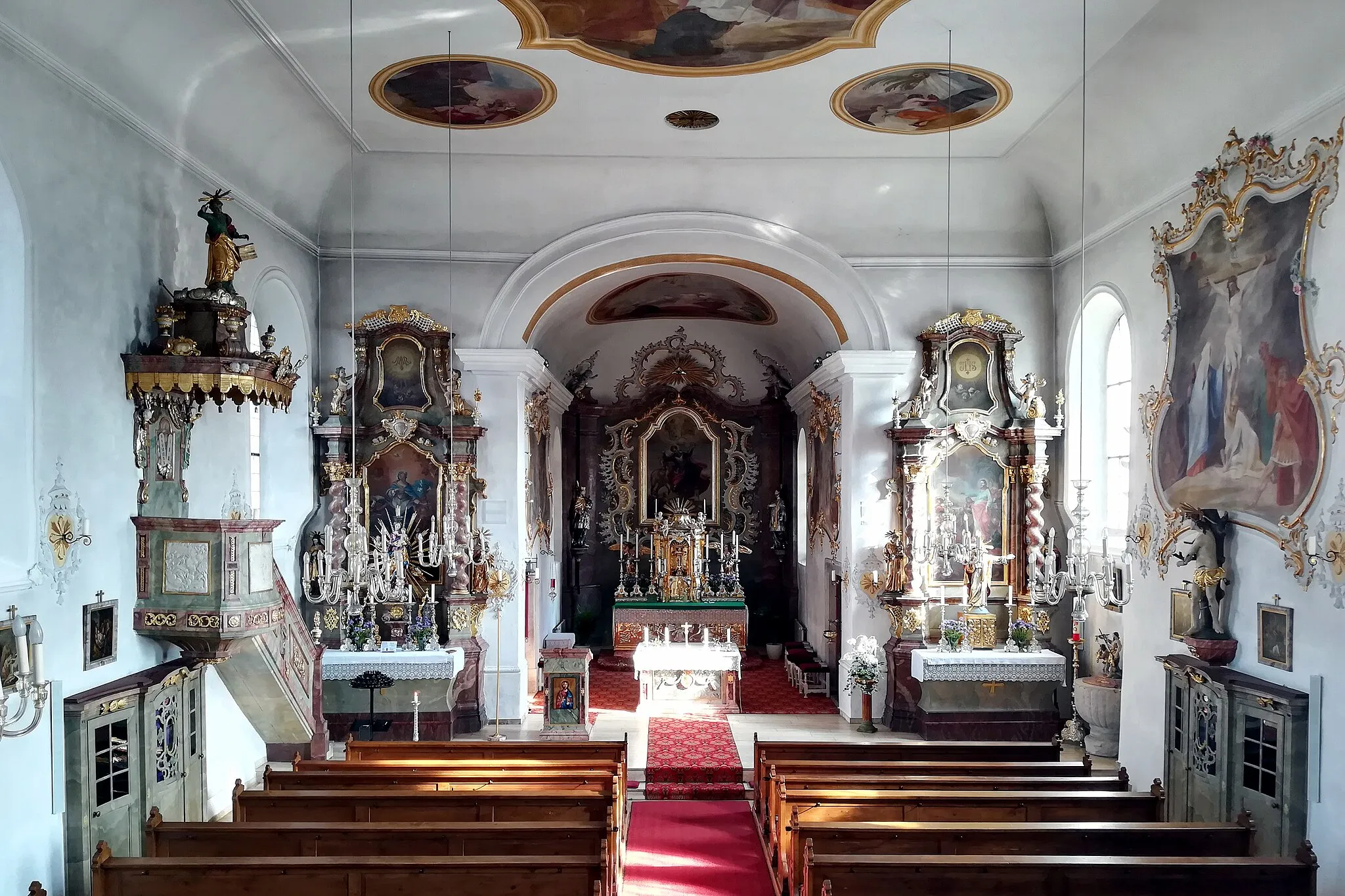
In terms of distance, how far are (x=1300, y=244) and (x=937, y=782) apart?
5.21 m

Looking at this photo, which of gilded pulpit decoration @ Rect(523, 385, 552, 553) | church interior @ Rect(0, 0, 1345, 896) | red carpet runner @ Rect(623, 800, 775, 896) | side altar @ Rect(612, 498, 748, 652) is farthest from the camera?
side altar @ Rect(612, 498, 748, 652)

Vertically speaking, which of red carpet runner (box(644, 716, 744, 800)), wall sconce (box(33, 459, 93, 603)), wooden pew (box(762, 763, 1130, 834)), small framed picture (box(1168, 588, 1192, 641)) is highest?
wall sconce (box(33, 459, 93, 603))

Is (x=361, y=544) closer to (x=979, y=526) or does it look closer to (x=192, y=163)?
(x=192, y=163)

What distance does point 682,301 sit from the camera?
58.2 ft

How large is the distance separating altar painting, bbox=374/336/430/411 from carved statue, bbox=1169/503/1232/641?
9.20 metres

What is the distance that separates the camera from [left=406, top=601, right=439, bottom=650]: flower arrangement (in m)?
12.2

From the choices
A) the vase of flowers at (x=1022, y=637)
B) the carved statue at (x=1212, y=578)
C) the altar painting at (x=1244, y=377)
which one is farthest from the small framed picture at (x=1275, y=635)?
the vase of flowers at (x=1022, y=637)

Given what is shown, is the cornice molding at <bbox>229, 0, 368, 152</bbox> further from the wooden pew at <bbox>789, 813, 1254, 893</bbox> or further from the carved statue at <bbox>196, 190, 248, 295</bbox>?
the wooden pew at <bbox>789, 813, 1254, 893</bbox>

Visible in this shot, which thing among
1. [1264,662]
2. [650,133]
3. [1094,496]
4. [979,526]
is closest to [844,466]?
[979,526]

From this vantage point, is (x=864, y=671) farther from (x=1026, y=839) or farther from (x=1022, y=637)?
(x=1026, y=839)

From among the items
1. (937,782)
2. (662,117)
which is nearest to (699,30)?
(662,117)

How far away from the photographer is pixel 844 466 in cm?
1334

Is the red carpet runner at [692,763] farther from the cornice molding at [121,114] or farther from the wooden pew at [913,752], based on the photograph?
the cornice molding at [121,114]

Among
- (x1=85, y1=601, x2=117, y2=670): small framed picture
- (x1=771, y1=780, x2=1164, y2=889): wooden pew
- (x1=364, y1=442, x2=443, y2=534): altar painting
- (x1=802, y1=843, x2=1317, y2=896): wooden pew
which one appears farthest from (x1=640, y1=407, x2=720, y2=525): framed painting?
(x1=802, y1=843, x2=1317, y2=896): wooden pew
